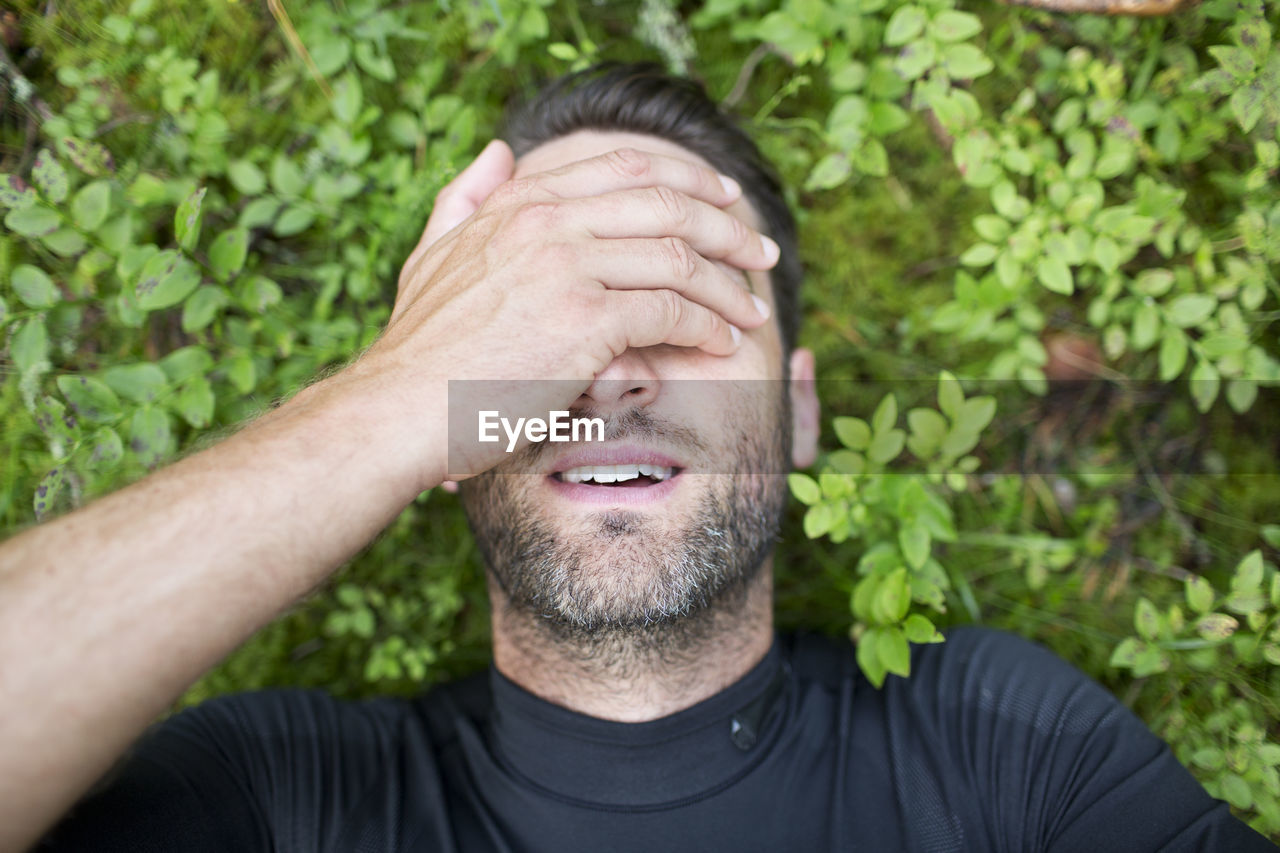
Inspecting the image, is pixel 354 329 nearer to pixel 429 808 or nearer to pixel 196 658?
pixel 196 658

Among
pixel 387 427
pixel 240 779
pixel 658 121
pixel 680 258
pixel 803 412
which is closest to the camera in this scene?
pixel 387 427

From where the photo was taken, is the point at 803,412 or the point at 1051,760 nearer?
the point at 1051,760

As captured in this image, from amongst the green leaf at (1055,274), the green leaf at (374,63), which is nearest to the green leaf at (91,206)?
the green leaf at (374,63)

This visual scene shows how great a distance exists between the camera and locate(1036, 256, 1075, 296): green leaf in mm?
1926

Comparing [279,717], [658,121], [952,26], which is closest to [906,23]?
[952,26]

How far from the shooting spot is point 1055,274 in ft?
6.35

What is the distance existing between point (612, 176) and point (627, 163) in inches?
1.9

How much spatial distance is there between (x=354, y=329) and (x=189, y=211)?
592 mm

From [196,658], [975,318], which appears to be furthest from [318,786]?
[975,318]

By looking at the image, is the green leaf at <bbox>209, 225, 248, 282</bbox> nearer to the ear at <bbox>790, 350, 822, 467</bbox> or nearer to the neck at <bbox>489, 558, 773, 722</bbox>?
the neck at <bbox>489, 558, 773, 722</bbox>

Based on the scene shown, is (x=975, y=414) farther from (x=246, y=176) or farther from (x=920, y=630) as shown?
(x=246, y=176)

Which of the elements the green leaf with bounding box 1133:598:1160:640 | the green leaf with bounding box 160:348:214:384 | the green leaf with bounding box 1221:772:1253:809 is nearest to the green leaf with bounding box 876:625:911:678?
the green leaf with bounding box 1133:598:1160:640

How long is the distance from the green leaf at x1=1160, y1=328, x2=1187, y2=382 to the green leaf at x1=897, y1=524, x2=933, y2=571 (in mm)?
906

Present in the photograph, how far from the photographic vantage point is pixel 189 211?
5.43 ft
